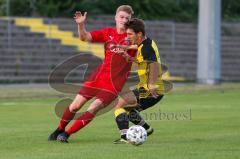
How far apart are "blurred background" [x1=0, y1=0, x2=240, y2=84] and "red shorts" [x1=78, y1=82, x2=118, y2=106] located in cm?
1978

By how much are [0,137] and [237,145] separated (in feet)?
12.7

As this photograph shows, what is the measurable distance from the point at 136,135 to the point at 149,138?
5.24ft

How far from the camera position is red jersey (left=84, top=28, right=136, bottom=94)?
12.5m

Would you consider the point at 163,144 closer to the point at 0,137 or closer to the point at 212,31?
the point at 0,137

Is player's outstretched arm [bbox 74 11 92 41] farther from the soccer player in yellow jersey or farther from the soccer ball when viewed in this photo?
the soccer ball

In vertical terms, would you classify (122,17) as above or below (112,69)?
above

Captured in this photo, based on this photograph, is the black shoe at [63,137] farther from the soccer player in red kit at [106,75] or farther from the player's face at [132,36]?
the player's face at [132,36]

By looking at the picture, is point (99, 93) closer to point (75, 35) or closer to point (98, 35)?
point (98, 35)

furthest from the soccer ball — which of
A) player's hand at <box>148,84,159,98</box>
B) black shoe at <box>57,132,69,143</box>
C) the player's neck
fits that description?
the player's neck

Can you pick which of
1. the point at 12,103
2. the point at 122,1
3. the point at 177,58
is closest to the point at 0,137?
the point at 12,103

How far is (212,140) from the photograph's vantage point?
1296 centimetres

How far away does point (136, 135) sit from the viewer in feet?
38.8

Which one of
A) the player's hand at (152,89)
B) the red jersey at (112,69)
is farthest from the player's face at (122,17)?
the player's hand at (152,89)

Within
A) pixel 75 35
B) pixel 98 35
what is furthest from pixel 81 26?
pixel 75 35
